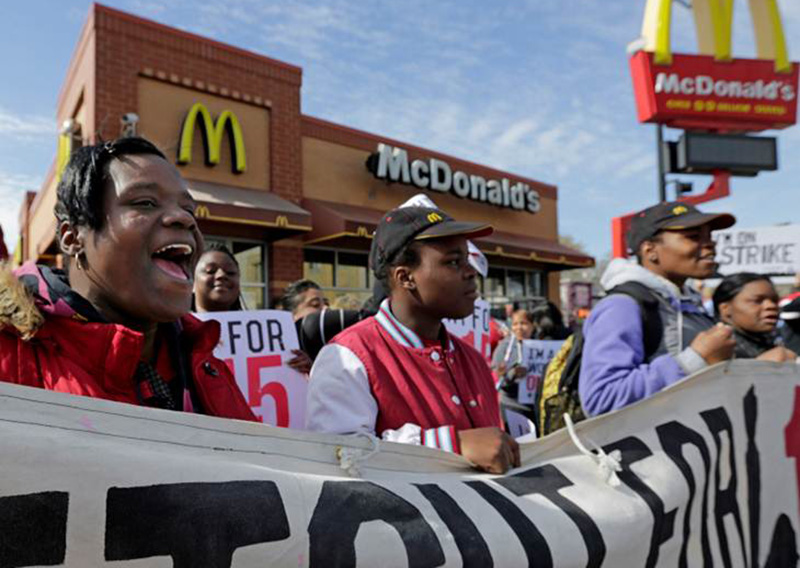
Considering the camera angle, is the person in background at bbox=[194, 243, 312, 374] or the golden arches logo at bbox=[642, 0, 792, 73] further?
the golden arches logo at bbox=[642, 0, 792, 73]

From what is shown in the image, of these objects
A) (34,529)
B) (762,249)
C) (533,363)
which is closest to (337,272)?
(533,363)

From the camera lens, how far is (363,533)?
134 centimetres

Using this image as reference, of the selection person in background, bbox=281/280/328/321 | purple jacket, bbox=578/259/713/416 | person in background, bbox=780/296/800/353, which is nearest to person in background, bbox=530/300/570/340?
person in background, bbox=780/296/800/353

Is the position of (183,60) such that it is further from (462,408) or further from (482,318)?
(462,408)

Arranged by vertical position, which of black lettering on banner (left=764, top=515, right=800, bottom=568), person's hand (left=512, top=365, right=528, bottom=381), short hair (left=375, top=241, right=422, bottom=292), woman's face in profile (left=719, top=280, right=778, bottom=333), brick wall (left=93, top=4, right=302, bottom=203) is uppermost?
brick wall (left=93, top=4, right=302, bottom=203)

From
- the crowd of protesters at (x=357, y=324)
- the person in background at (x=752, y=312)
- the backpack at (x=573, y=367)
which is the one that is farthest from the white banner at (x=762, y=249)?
the backpack at (x=573, y=367)

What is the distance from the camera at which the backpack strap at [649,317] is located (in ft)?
8.37

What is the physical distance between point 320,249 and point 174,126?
153 inches

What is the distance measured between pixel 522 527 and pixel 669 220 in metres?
1.68

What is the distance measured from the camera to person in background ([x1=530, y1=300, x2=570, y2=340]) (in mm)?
7602

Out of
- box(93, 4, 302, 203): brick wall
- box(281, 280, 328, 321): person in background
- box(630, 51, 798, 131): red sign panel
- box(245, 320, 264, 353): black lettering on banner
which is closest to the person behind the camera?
box(245, 320, 264, 353): black lettering on banner

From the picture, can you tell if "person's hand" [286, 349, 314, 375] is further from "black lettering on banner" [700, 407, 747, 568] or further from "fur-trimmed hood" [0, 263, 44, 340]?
"fur-trimmed hood" [0, 263, 44, 340]

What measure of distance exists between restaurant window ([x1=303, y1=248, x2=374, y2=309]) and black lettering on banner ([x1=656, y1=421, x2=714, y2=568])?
11035mm

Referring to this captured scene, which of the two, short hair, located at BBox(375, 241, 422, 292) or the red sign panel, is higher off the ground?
the red sign panel
